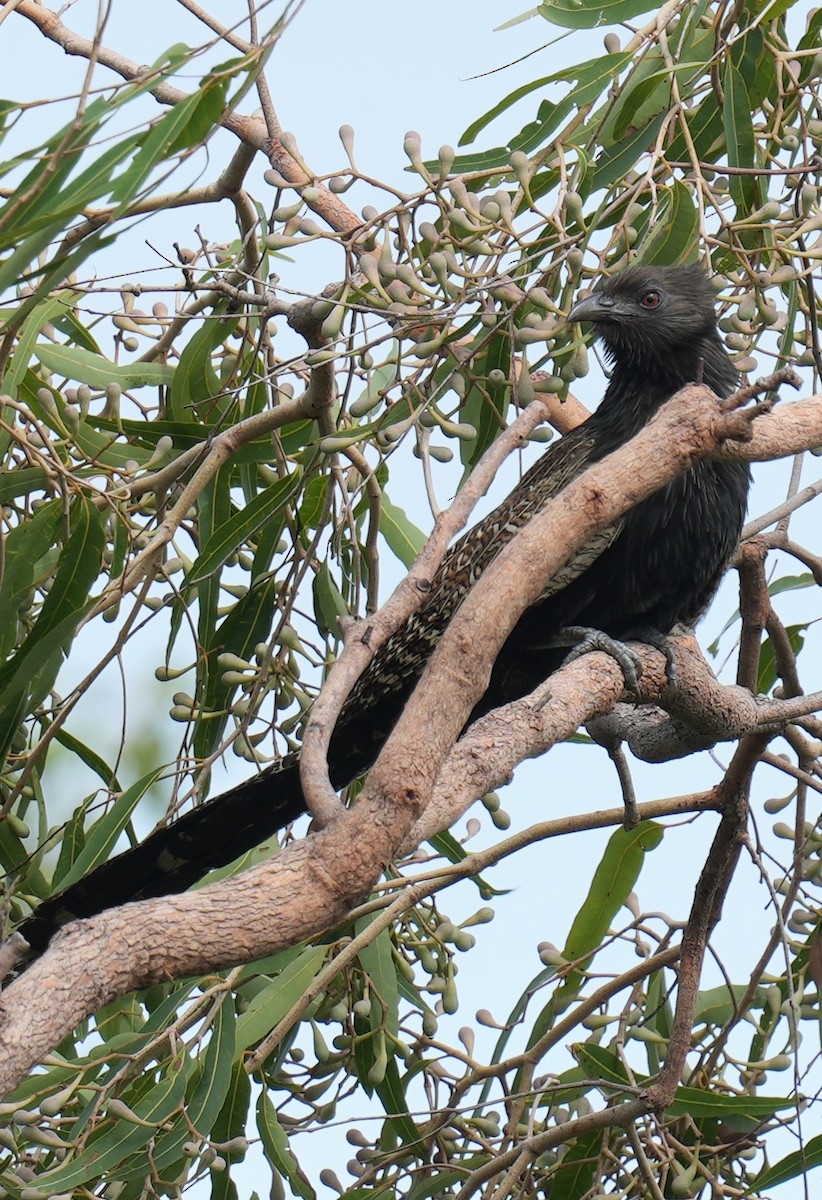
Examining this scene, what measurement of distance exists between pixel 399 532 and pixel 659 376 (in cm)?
77

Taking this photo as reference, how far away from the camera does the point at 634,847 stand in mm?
3100

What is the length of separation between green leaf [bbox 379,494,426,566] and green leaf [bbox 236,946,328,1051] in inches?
35.5

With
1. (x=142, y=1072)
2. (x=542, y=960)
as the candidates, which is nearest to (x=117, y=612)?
(x=142, y=1072)

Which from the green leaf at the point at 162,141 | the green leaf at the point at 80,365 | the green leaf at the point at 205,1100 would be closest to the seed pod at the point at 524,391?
the green leaf at the point at 80,365

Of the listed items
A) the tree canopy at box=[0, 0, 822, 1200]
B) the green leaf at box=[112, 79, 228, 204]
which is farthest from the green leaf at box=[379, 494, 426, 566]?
the green leaf at box=[112, 79, 228, 204]

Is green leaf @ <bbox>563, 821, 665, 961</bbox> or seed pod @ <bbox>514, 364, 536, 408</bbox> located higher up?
seed pod @ <bbox>514, 364, 536, 408</bbox>

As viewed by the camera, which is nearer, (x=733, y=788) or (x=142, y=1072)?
(x=142, y=1072)

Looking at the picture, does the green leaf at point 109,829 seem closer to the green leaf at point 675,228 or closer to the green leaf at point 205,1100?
the green leaf at point 205,1100

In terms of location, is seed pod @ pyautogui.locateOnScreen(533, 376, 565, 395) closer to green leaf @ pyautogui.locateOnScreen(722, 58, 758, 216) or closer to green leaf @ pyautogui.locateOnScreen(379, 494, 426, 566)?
green leaf @ pyautogui.locateOnScreen(722, 58, 758, 216)

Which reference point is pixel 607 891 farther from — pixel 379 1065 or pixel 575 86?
pixel 575 86

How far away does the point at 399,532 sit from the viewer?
10.6 ft

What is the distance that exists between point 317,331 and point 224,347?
73cm

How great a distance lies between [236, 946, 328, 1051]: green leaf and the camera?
2.73 metres

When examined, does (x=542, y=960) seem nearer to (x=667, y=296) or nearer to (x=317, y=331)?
(x=317, y=331)
